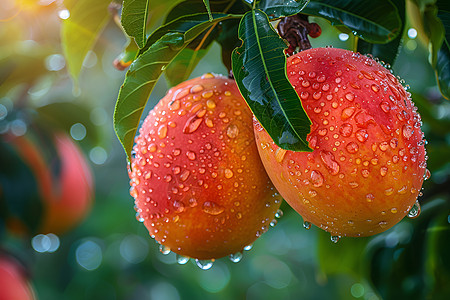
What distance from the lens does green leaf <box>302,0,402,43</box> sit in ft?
2.19

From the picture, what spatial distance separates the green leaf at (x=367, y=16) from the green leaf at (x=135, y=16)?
0.24m

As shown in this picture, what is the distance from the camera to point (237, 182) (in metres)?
0.67

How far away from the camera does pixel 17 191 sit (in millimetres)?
1433

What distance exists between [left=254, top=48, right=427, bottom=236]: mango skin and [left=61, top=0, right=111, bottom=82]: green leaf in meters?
0.36

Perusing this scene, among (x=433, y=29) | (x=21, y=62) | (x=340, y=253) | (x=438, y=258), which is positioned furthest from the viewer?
(x=21, y=62)

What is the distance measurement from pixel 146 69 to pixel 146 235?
246 centimetres

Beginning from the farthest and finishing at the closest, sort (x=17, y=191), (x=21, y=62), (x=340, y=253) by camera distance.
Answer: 1. (x=21, y=62)
2. (x=17, y=191)
3. (x=340, y=253)

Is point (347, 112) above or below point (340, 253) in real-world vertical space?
above

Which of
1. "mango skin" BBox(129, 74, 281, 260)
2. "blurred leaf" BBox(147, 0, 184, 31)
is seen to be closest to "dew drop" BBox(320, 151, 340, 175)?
"mango skin" BBox(129, 74, 281, 260)

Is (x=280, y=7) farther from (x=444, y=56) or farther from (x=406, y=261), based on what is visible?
(x=406, y=261)

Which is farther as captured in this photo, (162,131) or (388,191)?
(162,131)

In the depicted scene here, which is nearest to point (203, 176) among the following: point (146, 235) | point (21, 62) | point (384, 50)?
point (384, 50)

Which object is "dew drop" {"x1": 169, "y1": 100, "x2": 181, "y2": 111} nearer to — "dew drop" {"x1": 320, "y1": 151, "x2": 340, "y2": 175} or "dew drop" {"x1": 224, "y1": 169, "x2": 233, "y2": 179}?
"dew drop" {"x1": 224, "y1": 169, "x2": 233, "y2": 179}

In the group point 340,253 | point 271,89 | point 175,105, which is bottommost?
point 340,253
